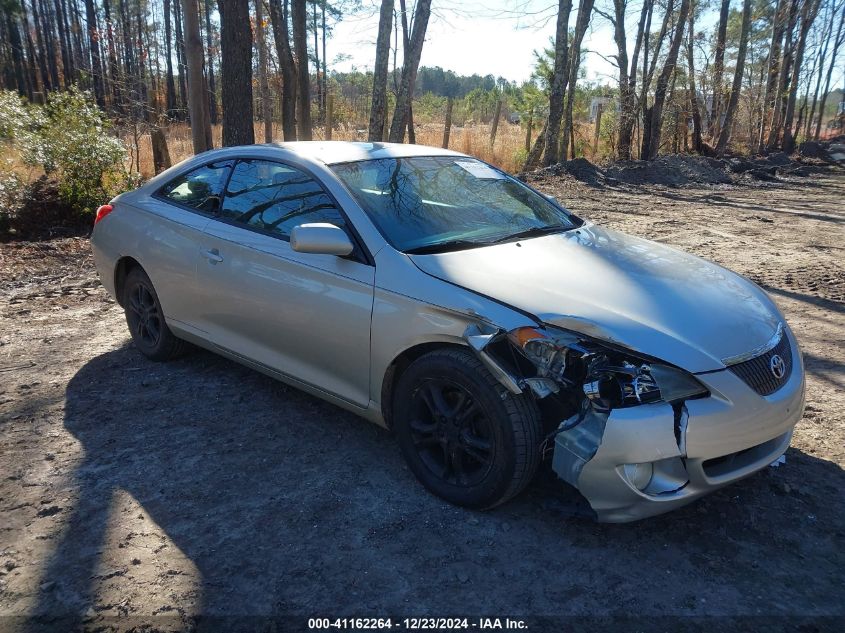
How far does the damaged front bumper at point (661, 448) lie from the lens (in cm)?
257

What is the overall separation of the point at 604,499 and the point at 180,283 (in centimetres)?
301

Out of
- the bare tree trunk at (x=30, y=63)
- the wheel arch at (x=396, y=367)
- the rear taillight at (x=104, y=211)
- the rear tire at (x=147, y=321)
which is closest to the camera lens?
the wheel arch at (x=396, y=367)

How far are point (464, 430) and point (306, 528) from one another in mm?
834

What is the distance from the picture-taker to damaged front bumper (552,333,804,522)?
257 cm

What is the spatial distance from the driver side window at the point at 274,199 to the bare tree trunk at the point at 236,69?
254 inches

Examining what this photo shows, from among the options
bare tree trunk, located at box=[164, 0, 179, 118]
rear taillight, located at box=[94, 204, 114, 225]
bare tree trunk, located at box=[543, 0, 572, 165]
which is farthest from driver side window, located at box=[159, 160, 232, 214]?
bare tree trunk, located at box=[164, 0, 179, 118]

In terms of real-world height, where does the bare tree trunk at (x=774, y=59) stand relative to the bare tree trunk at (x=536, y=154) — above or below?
above

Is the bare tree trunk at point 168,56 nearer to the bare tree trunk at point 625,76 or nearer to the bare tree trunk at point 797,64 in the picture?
the bare tree trunk at point 625,76

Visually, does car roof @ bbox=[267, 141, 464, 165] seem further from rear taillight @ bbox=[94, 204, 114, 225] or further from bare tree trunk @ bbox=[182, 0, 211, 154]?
bare tree trunk @ bbox=[182, 0, 211, 154]

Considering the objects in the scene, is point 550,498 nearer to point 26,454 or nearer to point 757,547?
point 757,547

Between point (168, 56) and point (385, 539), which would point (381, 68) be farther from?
point (168, 56)

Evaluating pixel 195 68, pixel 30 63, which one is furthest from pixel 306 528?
pixel 30 63

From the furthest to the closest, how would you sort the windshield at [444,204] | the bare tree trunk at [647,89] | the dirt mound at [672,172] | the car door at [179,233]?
1. the bare tree trunk at [647,89]
2. the dirt mound at [672,172]
3. the car door at [179,233]
4. the windshield at [444,204]

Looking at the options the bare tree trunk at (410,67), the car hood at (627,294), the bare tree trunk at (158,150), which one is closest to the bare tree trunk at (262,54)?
the bare tree trunk at (410,67)
